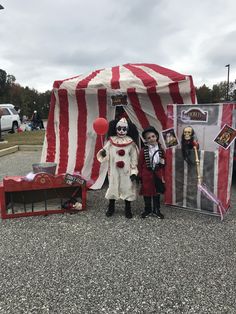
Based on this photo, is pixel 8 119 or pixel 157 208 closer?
pixel 157 208

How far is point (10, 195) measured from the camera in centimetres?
448

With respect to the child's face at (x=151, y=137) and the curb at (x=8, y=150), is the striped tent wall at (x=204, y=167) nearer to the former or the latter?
the child's face at (x=151, y=137)

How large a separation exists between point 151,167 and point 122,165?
1.35 feet

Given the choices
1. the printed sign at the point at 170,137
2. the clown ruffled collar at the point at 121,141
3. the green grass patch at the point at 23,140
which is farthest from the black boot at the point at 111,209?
the green grass patch at the point at 23,140

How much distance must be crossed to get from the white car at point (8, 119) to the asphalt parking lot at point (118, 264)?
1413cm

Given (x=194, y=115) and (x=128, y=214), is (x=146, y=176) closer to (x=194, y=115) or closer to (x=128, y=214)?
(x=128, y=214)

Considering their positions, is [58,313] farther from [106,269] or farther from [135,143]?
[135,143]

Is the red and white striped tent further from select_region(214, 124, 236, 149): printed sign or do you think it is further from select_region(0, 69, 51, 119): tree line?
select_region(0, 69, 51, 119): tree line

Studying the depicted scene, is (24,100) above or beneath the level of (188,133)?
above

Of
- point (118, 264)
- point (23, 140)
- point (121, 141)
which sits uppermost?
point (121, 141)

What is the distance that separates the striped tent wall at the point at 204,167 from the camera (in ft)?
13.6

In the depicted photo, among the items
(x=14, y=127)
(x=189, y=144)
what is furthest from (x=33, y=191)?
(x=14, y=127)

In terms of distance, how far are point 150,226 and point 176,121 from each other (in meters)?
1.63

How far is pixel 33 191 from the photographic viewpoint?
4570 millimetres
